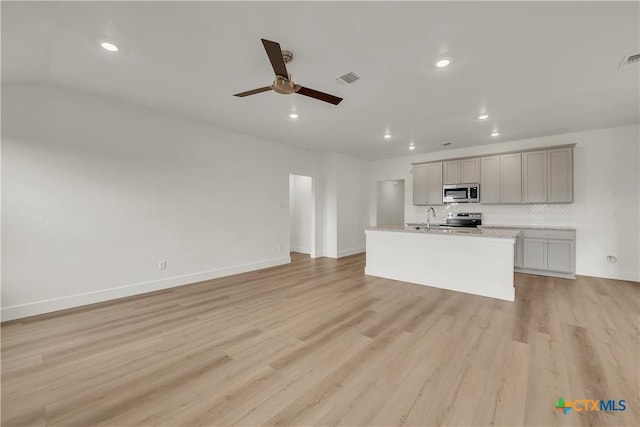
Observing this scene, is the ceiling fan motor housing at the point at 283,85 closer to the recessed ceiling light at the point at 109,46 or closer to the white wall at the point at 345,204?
the recessed ceiling light at the point at 109,46

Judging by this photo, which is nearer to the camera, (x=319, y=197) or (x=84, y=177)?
(x=84, y=177)

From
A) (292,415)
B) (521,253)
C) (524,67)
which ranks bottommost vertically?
(292,415)

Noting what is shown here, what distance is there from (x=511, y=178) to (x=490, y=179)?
0.37 metres

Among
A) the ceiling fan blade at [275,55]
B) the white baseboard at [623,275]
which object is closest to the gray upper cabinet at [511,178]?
the white baseboard at [623,275]

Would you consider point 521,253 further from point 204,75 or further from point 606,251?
point 204,75

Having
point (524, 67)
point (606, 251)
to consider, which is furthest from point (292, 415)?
point (606, 251)

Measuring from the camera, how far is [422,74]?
9.05ft

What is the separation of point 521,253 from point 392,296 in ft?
10.6

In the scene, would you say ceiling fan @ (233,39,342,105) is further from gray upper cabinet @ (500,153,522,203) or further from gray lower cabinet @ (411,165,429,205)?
gray upper cabinet @ (500,153,522,203)

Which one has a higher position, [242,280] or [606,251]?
[606,251]

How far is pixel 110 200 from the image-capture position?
3.50 metres

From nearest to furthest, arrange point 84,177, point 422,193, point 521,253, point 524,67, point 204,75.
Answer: point 524,67
point 204,75
point 84,177
point 521,253
point 422,193

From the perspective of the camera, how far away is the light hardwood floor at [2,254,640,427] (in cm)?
158

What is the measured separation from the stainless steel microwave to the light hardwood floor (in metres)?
2.62
